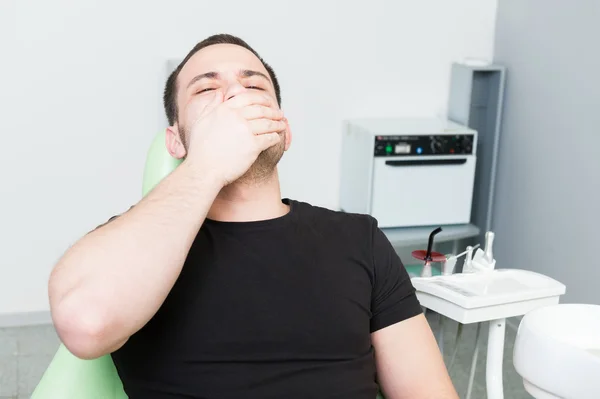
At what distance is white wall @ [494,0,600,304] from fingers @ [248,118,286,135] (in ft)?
5.54

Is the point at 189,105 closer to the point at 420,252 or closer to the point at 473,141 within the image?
the point at 420,252

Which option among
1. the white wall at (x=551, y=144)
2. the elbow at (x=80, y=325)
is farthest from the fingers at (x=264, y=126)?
the white wall at (x=551, y=144)

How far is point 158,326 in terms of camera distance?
129 cm

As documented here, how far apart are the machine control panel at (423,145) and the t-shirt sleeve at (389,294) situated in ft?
4.85

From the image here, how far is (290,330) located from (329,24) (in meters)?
2.05

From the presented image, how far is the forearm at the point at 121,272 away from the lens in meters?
1.09

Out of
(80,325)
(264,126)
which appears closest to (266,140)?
(264,126)

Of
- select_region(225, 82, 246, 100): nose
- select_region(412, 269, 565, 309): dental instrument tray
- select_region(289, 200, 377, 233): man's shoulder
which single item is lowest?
select_region(412, 269, 565, 309): dental instrument tray

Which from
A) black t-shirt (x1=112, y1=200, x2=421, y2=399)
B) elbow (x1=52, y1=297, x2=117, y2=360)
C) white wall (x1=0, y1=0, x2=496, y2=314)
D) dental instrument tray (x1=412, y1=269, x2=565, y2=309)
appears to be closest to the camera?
elbow (x1=52, y1=297, x2=117, y2=360)

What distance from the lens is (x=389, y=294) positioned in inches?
56.5

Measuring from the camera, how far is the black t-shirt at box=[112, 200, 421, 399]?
4.17ft

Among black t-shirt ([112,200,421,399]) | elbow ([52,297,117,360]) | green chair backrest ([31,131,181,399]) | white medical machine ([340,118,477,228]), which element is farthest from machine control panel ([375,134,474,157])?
elbow ([52,297,117,360])

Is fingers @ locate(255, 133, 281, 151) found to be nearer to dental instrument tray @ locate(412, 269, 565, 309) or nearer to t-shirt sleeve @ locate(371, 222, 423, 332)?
t-shirt sleeve @ locate(371, 222, 423, 332)

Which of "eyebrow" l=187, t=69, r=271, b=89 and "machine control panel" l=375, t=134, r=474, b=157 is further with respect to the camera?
"machine control panel" l=375, t=134, r=474, b=157
